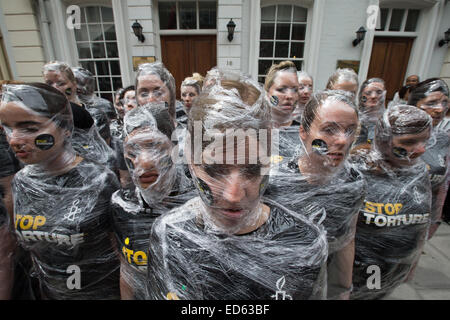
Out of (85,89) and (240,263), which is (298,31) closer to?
(85,89)

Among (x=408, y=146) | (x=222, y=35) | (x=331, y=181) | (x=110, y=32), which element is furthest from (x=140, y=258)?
(x=110, y=32)

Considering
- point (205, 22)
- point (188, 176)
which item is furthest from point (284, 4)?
point (188, 176)

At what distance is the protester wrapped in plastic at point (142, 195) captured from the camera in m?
1.33

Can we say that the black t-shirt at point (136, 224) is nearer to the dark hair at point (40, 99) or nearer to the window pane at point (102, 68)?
the dark hair at point (40, 99)

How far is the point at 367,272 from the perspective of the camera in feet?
5.45

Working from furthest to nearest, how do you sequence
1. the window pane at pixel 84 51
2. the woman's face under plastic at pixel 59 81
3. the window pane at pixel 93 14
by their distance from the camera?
the window pane at pixel 84 51 < the window pane at pixel 93 14 < the woman's face under plastic at pixel 59 81

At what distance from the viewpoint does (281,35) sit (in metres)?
6.04

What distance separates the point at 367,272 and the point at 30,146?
95.9 inches

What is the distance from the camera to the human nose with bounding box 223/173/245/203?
795 millimetres

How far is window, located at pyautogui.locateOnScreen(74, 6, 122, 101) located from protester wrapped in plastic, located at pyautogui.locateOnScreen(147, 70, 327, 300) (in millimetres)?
6701

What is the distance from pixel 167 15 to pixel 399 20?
20.9 feet

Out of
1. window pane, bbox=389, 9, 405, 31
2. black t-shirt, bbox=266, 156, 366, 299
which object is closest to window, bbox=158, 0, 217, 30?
window pane, bbox=389, 9, 405, 31

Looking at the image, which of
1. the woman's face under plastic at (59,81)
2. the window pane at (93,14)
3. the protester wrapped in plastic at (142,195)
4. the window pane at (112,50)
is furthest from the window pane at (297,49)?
the protester wrapped in plastic at (142,195)

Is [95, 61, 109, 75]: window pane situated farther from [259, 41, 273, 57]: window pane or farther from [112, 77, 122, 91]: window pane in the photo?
[259, 41, 273, 57]: window pane
